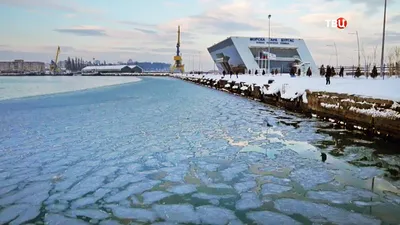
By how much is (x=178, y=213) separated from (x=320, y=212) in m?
1.88

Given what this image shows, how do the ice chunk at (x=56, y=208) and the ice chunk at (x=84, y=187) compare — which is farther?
the ice chunk at (x=84, y=187)

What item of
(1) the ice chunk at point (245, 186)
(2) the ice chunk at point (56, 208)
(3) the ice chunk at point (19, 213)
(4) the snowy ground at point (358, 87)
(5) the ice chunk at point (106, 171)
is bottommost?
(1) the ice chunk at point (245, 186)

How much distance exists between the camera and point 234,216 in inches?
187

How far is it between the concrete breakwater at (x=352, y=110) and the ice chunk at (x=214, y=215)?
23.9 feet

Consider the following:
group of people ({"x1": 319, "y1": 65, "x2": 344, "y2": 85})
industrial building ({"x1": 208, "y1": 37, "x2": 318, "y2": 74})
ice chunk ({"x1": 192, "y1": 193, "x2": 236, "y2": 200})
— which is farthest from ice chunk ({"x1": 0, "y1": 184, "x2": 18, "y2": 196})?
industrial building ({"x1": 208, "y1": 37, "x2": 318, "y2": 74})

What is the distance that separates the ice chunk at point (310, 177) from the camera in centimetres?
620

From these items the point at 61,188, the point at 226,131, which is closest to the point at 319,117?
the point at 226,131

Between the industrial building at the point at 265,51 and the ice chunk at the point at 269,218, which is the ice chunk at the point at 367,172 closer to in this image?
the ice chunk at the point at 269,218

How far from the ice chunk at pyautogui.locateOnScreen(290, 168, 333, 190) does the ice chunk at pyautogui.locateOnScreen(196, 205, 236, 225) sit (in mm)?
1770

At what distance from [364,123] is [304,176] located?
253 inches

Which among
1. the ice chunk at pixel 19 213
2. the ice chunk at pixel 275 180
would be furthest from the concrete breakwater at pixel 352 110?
the ice chunk at pixel 19 213

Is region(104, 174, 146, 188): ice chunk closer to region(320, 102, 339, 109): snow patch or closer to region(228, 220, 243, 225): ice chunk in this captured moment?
region(228, 220, 243, 225): ice chunk

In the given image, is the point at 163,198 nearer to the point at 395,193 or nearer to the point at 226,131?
the point at 395,193

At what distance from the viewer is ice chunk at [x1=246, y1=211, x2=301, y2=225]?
4.55 metres
